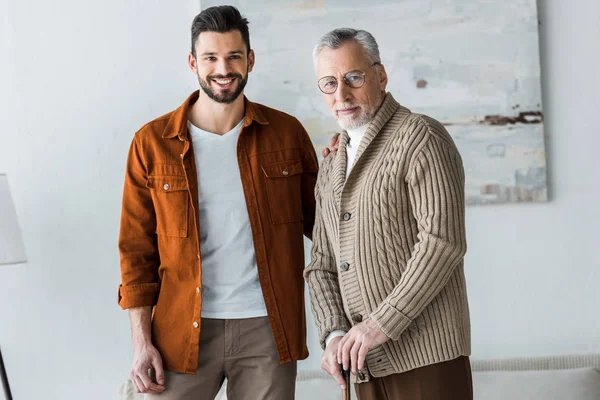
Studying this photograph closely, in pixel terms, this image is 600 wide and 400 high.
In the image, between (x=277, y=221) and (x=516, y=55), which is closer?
(x=277, y=221)

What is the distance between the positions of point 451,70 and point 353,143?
1.21 metres

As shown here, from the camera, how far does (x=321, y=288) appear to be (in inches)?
71.6

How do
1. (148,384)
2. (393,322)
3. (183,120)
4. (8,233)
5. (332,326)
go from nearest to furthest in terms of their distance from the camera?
(393,322)
(332,326)
(148,384)
(183,120)
(8,233)

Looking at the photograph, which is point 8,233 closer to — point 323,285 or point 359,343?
point 323,285

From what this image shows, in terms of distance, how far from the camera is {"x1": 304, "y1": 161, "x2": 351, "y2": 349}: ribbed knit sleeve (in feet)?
5.76

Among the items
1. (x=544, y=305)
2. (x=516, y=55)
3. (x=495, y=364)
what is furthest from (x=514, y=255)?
(x=516, y=55)

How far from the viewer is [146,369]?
78.7 inches

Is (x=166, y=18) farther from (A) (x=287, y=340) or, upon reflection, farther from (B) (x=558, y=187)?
(B) (x=558, y=187)

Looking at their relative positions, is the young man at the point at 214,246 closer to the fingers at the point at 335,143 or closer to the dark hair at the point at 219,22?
the dark hair at the point at 219,22

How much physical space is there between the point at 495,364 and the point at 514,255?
43 centimetres

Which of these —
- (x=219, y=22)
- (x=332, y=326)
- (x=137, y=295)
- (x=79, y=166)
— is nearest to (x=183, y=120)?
(x=219, y=22)

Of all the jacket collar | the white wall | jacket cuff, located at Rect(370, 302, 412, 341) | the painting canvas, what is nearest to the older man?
jacket cuff, located at Rect(370, 302, 412, 341)

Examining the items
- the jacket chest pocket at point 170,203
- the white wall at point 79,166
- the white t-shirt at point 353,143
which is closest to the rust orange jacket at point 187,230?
the jacket chest pocket at point 170,203

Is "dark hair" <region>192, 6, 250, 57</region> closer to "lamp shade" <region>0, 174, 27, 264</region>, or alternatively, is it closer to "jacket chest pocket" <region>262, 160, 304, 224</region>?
"jacket chest pocket" <region>262, 160, 304, 224</region>
